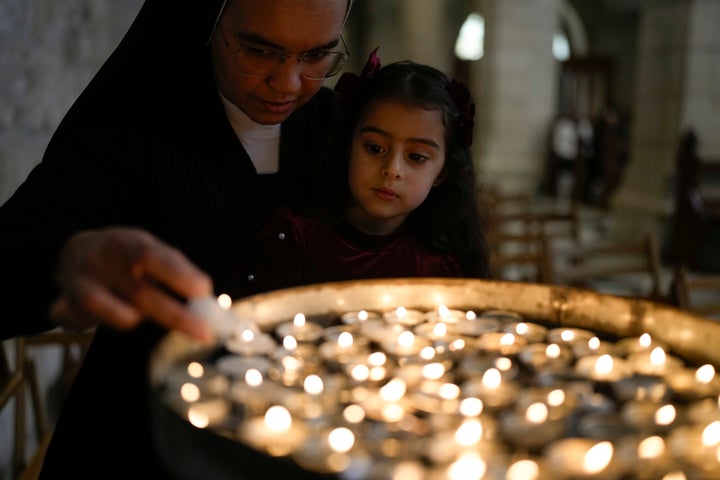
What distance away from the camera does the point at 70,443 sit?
4.87 ft

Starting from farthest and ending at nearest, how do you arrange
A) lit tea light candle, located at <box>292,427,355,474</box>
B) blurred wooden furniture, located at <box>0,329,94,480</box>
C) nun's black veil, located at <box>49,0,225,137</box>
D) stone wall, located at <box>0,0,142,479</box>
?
stone wall, located at <box>0,0,142,479</box>, blurred wooden furniture, located at <box>0,329,94,480</box>, nun's black veil, located at <box>49,0,225,137</box>, lit tea light candle, located at <box>292,427,355,474</box>

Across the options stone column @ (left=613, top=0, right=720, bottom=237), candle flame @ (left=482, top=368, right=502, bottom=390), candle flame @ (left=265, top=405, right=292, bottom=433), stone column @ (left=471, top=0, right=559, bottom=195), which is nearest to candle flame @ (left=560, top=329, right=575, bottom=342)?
candle flame @ (left=482, top=368, right=502, bottom=390)

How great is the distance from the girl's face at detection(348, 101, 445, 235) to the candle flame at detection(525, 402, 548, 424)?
1020 mm

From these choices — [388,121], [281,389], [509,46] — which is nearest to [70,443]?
[281,389]

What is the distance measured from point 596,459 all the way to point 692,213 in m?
6.88

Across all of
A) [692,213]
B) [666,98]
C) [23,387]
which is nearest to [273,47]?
[23,387]

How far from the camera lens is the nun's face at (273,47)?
4.53 feet

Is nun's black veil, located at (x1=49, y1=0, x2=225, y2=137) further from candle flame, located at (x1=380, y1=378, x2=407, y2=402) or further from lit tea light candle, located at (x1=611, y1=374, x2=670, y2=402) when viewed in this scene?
lit tea light candle, located at (x1=611, y1=374, x2=670, y2=402)

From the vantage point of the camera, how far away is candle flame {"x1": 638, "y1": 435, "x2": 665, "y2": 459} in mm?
775

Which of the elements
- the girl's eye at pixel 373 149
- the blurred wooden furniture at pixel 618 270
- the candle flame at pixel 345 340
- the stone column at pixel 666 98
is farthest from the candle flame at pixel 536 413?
the stone column at pixel 666 98

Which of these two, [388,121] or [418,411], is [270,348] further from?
[388,121]

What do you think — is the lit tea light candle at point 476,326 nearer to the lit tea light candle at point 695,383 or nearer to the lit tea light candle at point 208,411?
the lit tea light candle at point 695,383

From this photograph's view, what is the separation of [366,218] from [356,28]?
62.3 ft

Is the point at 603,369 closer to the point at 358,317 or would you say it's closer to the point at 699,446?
the point at 699,446
